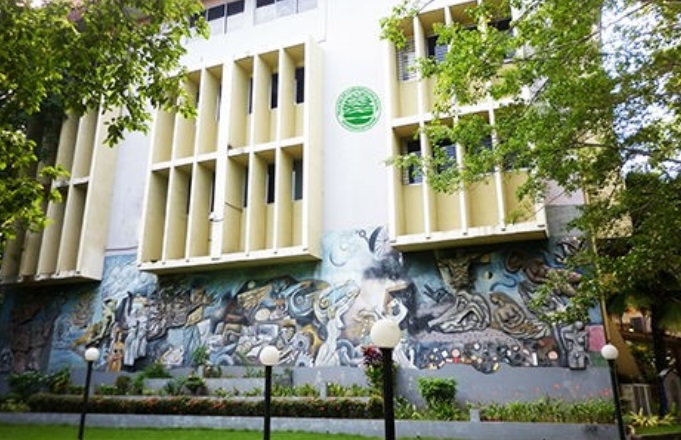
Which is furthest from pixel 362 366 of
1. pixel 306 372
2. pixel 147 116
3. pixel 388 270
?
pixel 147 116

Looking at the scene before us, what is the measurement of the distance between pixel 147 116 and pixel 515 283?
28.6 ft

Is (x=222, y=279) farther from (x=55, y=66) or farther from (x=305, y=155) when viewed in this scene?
(x=55, y=66)

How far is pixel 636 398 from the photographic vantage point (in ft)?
38.4

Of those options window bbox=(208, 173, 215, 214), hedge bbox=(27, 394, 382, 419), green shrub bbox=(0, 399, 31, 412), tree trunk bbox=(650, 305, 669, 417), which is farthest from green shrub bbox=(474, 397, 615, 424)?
green shrub bbox=(0, 399, 31, 412)

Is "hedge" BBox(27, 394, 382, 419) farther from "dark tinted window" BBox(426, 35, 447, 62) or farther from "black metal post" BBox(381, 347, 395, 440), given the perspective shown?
"dark tinted window" BBox(426, 35, 447, 62)

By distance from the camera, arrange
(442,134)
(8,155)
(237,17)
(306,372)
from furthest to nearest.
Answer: (237,17) → (306,372) → (442,134) → (8,155)

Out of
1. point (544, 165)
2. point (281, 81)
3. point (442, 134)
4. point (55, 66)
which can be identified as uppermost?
point (281, 81)

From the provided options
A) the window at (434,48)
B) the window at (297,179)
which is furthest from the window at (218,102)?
the window at (434,48)

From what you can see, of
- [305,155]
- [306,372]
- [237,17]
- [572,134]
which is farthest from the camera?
[237,17]

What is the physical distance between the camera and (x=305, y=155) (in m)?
15.0

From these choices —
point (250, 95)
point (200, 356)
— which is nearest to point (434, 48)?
point (250, 95)

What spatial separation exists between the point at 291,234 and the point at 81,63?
25.7ft

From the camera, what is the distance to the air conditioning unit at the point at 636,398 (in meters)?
11.6

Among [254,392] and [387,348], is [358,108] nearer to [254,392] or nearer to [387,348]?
[254,392]
